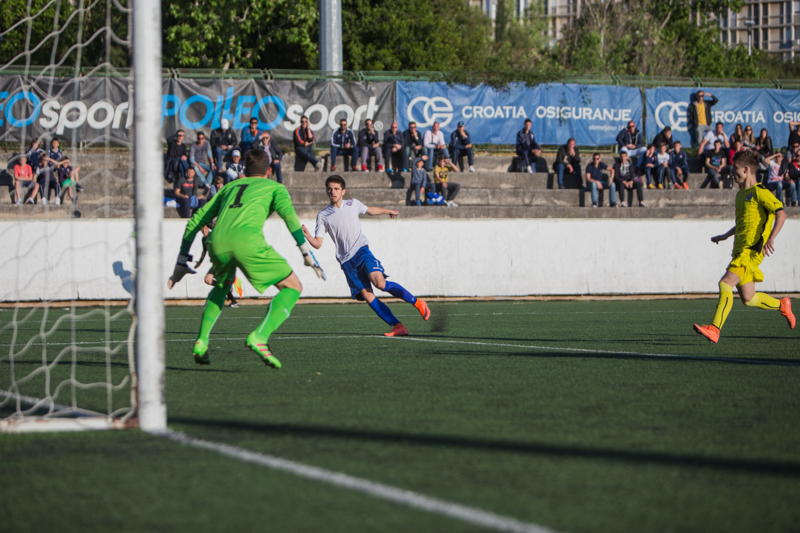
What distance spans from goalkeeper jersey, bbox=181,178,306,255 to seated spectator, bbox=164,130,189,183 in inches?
546

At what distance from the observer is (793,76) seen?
2753 inches

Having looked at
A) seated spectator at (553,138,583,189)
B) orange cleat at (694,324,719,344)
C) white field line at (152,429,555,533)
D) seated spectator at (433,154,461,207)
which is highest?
seated spectator at (553,138,583,189)

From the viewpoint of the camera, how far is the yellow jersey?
9141mm

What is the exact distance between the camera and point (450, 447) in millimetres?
4242

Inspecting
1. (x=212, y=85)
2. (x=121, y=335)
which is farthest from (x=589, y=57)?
(x=121, y=335)

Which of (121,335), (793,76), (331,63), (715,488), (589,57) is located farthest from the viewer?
(793,76)

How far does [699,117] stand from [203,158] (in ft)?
47.0

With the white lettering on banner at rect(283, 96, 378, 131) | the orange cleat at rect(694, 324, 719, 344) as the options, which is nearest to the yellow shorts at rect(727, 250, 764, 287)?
the orange cleat at rect(694, 324, 719, 344)

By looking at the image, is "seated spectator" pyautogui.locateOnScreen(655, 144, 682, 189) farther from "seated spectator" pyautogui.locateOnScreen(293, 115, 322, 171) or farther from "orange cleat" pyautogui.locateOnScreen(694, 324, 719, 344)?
"orange cleat" pyautogui.locateOnScreen(694, 324, 719, 344)

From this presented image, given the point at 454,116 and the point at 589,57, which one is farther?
the point at 589,57

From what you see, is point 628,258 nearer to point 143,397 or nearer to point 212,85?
point 212,85

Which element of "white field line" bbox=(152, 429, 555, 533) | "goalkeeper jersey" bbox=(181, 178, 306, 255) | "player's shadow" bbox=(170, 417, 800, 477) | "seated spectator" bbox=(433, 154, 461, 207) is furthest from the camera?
"seated spectator" bbox=(433, 154, 461, 207)

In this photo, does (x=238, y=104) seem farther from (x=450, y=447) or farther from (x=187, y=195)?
(x=450, y=447)

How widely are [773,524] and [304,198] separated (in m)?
18.8
